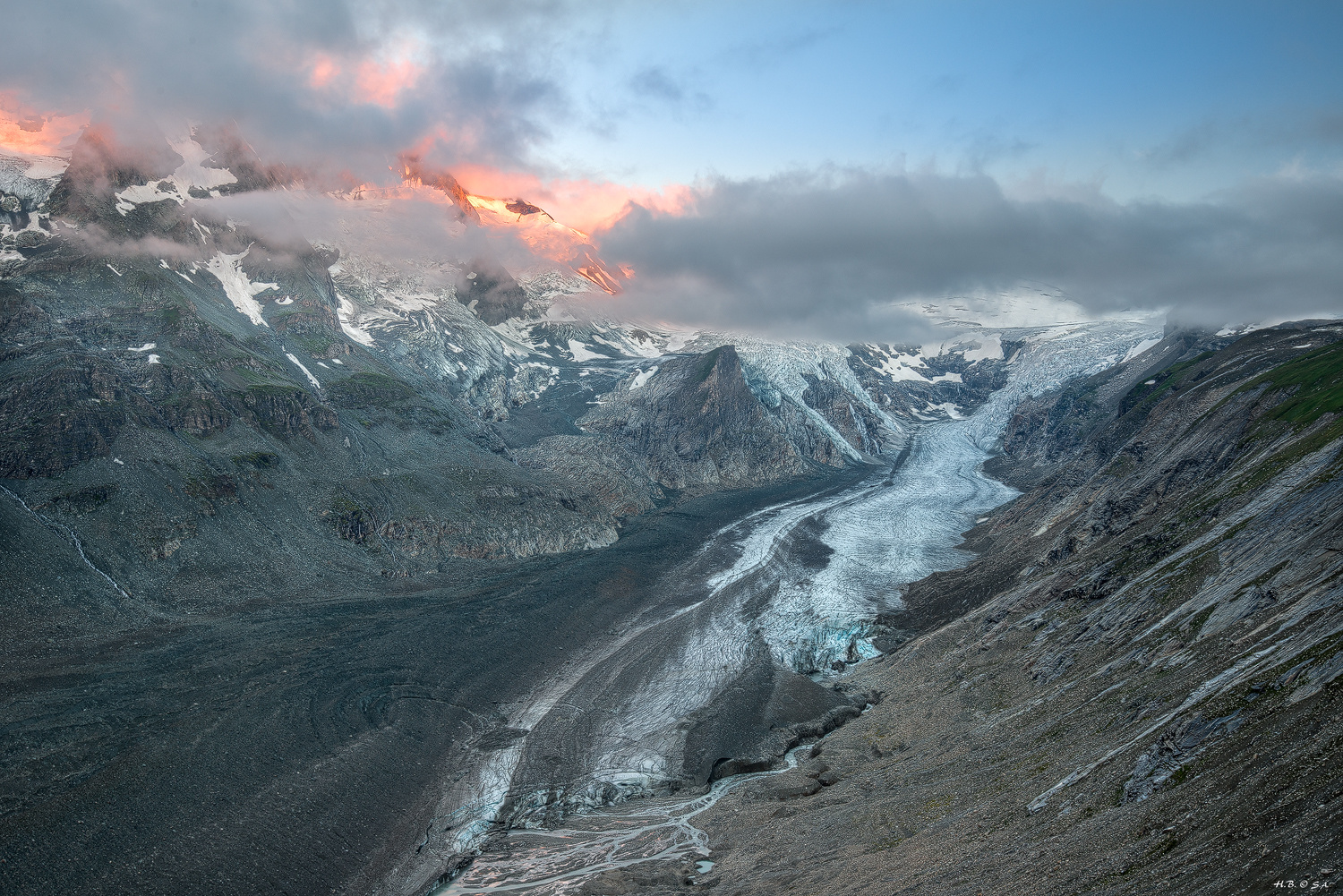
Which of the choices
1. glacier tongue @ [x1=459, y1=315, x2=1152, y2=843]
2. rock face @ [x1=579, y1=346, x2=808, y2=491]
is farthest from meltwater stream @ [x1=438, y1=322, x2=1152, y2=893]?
rock face @ [x1=579, y1=346, x2=808, y2=491]

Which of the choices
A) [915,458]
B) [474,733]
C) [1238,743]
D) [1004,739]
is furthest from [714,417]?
[1238,743]

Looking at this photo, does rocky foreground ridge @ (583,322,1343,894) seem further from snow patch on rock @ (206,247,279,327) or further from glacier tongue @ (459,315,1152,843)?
snow patch on rock @ (206,247,279,327)

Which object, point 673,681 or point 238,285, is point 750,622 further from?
point 238,285

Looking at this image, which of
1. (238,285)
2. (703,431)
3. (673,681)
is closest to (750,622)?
(673,681)

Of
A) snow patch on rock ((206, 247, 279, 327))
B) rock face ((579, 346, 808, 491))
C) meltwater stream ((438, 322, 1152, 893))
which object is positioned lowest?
meltwater stream ((438, 322, 1152, 893))

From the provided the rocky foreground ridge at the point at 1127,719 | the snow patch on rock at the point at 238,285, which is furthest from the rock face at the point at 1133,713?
the snow patch on rock at the point at 238,285

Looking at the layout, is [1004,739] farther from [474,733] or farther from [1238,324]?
[1238,324]

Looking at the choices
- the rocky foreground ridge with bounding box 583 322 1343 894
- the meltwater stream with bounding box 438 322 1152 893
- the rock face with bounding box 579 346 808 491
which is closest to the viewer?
the rocky foreground ridge with bounding box 583 322 1343 894
